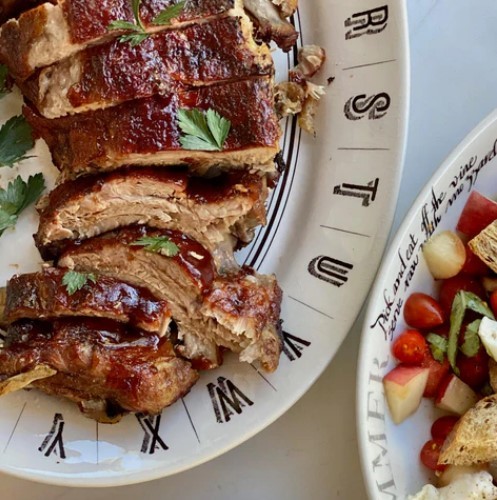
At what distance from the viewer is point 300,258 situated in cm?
305

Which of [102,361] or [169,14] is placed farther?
[102,361]

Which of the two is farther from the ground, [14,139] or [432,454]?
[14,139]

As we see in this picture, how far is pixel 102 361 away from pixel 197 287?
0.44 m

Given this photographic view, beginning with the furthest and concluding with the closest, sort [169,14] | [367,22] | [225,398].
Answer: [225,398]
[367,22]
[169,14]

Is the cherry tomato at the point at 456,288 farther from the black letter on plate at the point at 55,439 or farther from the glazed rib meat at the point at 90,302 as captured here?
the black letter on plate at the point at 55,439

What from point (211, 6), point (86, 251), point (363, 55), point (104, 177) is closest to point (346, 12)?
point (363, 55)

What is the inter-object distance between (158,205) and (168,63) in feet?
1.69

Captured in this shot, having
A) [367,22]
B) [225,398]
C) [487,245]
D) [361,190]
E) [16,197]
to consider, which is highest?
[367,22]

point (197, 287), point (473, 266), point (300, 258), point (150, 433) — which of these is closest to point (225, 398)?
point (150, 433)

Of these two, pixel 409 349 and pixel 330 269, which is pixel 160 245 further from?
pixel 409 349

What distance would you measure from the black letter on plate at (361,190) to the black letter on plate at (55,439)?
58.1 inches

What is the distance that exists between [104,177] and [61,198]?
210 millimetres

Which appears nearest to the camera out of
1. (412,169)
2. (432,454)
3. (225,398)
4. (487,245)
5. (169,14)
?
(169,14)

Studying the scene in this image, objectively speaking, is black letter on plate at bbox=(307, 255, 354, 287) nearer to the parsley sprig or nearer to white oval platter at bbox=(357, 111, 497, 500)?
white oval platter at bbox=(357, 111, 497, 500)
